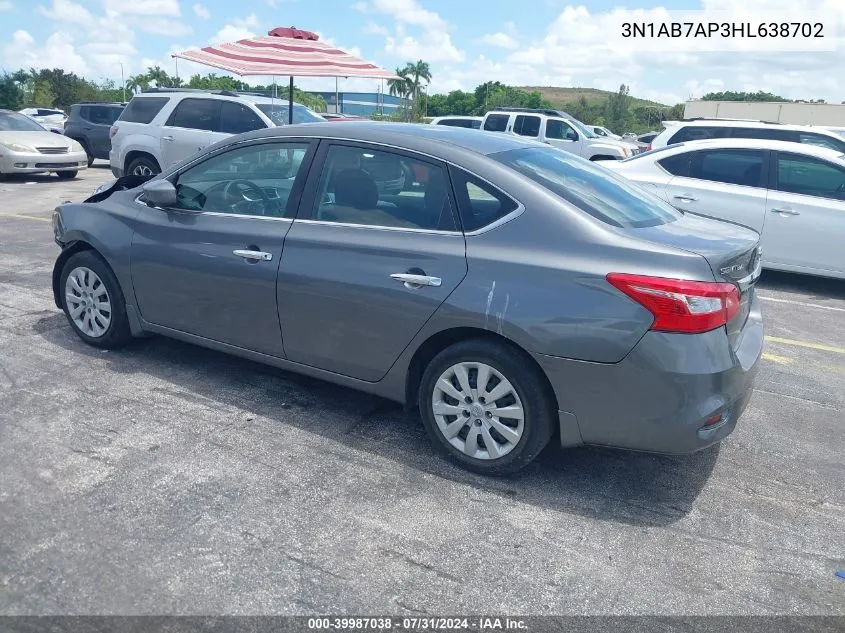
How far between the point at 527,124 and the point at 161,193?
16.6 m

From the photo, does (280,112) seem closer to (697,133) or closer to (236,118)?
(236,118)

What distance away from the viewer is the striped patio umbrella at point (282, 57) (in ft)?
37.5

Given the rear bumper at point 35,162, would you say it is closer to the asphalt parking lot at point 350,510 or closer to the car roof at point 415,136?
the asphalt parking lot at point 350,510

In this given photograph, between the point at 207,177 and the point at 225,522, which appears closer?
the point at 225,522

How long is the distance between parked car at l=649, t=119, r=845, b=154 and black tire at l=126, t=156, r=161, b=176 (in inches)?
Answer: 322

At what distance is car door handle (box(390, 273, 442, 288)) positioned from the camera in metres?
3.55

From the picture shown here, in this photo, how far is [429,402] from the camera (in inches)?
145

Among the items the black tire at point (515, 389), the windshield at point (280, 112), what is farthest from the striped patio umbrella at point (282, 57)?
the black tire at point (515, 389)

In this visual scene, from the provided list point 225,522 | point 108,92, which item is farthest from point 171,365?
point 108,92

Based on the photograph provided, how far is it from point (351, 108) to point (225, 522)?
109 m

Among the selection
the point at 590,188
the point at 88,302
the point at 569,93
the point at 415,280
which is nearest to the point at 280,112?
the point at 88,302

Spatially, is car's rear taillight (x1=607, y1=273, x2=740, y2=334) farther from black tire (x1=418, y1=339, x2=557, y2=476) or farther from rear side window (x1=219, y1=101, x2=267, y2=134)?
rear side window (x1=219, y1=101, x2=267, y2=134)

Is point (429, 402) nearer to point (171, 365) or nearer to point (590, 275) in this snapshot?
point (590, 275)

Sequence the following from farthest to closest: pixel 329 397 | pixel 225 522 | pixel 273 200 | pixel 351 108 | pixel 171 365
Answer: pixel 351 108
pixel 171 365
pixel 329 397
pixel 273 200
pixel 225 522
